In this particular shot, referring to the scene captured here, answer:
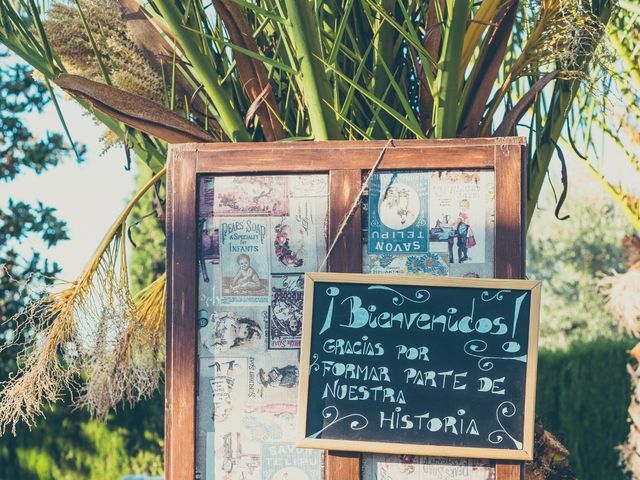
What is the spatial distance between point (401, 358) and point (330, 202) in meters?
0.49

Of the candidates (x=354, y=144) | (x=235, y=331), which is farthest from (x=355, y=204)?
(x=235, y=331)

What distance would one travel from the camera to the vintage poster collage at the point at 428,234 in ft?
7.89

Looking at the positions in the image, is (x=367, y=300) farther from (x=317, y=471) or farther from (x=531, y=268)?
(x=531, y=268)

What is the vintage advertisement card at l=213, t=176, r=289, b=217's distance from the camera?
2.50 metres

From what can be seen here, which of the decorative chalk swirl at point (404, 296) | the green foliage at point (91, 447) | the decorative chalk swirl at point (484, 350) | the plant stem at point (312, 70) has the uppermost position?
the plant stem at point (312, 70)

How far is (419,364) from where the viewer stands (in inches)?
95.3

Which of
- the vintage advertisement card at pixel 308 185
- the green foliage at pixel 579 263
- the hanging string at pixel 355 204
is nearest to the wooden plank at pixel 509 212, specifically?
the hanging string at pixel 355 204

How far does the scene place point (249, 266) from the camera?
2498mm

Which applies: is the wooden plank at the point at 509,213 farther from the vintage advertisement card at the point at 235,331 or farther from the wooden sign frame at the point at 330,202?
the vintage advertisement card at the point at 235,331

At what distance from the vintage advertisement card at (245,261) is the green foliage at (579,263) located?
42.0 feet

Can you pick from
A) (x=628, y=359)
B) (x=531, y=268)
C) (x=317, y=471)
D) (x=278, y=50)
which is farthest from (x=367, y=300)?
(x=531, y=268)

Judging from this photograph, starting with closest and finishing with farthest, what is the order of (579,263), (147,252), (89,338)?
(89,338) < (147,252) < (579,263)

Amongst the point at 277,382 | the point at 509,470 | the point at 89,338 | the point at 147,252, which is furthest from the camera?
the point at 147,252

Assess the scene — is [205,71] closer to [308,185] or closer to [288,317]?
[308,185]
